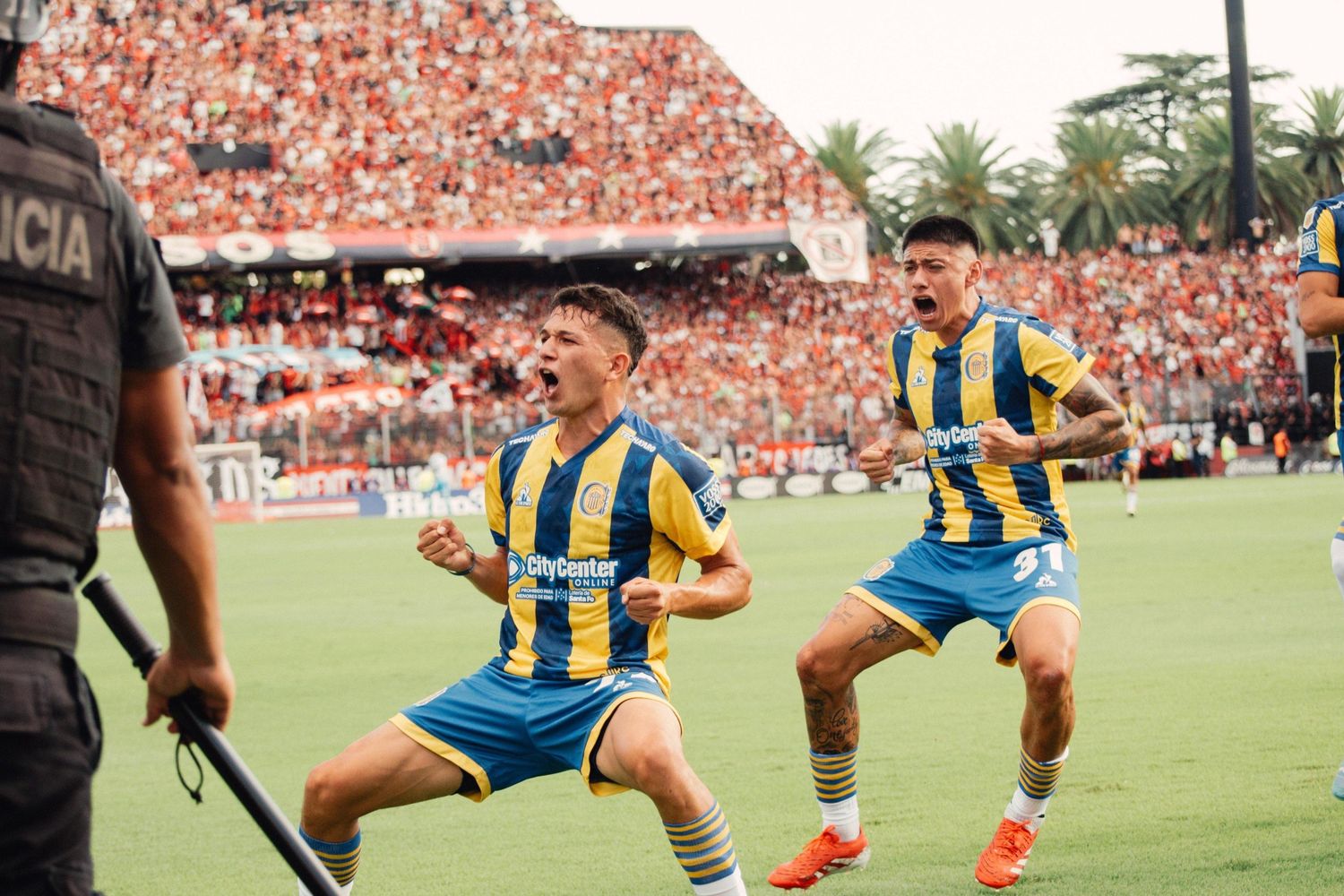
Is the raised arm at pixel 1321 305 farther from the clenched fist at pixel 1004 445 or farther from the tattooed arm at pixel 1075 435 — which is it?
the clenched fist at pixel 1004 445

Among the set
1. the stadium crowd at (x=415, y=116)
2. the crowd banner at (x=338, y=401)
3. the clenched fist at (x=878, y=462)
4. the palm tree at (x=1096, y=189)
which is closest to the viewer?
the clenched fist at (x=878, y=462)

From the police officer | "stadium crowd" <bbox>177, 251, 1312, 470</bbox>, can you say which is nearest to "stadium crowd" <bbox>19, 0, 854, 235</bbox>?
"stadium crowd" <bbox>177, 251, 1312, 470</bbox>

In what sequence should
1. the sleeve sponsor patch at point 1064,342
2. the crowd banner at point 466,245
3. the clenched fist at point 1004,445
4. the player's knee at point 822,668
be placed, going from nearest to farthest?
the clenched fist at point 1004,445, the player's knee at point 822,668, the sleeve sponsor patch at point 1064,342, the crowd banner at point 466,245

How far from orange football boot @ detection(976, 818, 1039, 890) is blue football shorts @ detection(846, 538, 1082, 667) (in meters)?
0.67

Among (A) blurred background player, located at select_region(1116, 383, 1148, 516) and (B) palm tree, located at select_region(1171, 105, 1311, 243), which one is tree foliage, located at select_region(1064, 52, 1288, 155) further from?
(A) blurred background player, located at select_region(1116, 383, 1148, 516)

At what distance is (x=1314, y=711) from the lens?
7.82 meters

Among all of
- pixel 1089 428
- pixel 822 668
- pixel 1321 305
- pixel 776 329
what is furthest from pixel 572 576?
pixel 776 329

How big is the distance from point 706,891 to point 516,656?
0.97m

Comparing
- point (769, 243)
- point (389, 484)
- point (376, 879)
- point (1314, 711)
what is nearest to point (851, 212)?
point (769, 243)

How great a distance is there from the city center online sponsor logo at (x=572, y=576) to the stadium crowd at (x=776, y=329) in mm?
29863

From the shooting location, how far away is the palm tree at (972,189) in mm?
65938

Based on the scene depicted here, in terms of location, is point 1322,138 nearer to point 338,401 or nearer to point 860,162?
point 860,162

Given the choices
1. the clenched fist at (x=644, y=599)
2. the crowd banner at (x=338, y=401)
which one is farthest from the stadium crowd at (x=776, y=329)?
the clenched fist at (x=644, y=599)

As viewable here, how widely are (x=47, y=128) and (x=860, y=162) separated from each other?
66.6 m
